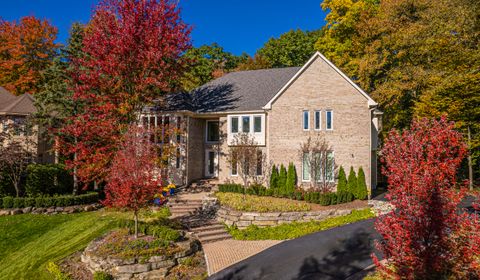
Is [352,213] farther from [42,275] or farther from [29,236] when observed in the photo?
[29,236]

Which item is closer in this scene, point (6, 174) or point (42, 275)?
point (42, 275)

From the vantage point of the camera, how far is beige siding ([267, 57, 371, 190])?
2114cm

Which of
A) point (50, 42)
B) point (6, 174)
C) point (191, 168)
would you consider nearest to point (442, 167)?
point (191, 168)

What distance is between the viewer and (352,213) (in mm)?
17531

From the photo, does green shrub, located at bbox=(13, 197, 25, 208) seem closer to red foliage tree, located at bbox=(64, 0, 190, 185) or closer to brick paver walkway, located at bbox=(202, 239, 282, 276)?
red foliage tree, located at bbox=(64, 0, 190, 185)

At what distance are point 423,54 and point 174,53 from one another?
20617 millimetres

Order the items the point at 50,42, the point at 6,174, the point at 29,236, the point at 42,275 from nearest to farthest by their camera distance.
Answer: the point at 42,275 → the point at 29,236 → the point at 6,174 → the point at 50,42

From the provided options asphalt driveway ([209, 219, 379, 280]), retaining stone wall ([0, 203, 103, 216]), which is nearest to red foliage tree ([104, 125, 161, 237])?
asphalt driveway ([209, 219, 379, 280])

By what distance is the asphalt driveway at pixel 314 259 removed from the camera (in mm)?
10500

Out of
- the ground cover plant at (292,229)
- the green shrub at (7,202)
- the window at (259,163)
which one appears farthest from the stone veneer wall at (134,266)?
the window at (259,163)

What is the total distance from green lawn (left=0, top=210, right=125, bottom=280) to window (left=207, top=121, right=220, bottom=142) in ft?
33.9

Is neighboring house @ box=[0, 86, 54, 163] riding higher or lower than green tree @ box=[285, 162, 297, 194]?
higher

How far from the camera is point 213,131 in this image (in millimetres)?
27594

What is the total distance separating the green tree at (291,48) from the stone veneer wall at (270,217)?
1145 inches
